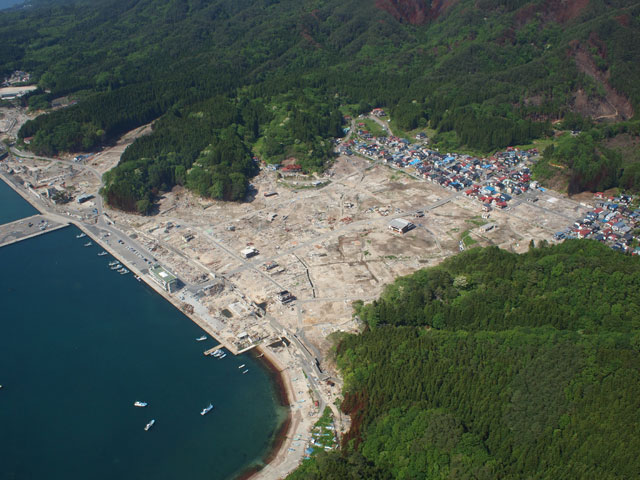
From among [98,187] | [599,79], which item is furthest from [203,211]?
[599,79]

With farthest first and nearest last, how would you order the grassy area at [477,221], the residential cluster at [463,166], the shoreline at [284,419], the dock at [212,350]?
the residential cluster at [463,166] < the grassy area at [477,221] < the dock at [212,350] < the shoreline at [284,419]

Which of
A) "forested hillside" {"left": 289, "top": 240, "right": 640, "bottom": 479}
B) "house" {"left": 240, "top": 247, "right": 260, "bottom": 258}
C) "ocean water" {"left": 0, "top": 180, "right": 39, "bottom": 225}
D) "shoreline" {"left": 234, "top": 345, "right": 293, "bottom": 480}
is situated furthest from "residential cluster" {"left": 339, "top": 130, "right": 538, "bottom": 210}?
"ocean water" {"left": 0, "top": 180, "right": 39, "bottom": 225}

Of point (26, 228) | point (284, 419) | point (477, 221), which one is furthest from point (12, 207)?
point (477, 221)

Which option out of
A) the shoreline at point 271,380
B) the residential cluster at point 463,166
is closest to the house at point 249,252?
the shoreline at point 271,380

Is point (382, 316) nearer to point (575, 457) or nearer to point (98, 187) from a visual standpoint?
point (575, 457)

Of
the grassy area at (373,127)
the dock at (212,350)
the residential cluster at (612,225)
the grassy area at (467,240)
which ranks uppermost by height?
the dock at (212,350)

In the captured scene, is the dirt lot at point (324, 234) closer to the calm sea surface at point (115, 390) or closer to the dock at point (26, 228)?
A: the calm sea surface at point (115, 390)
